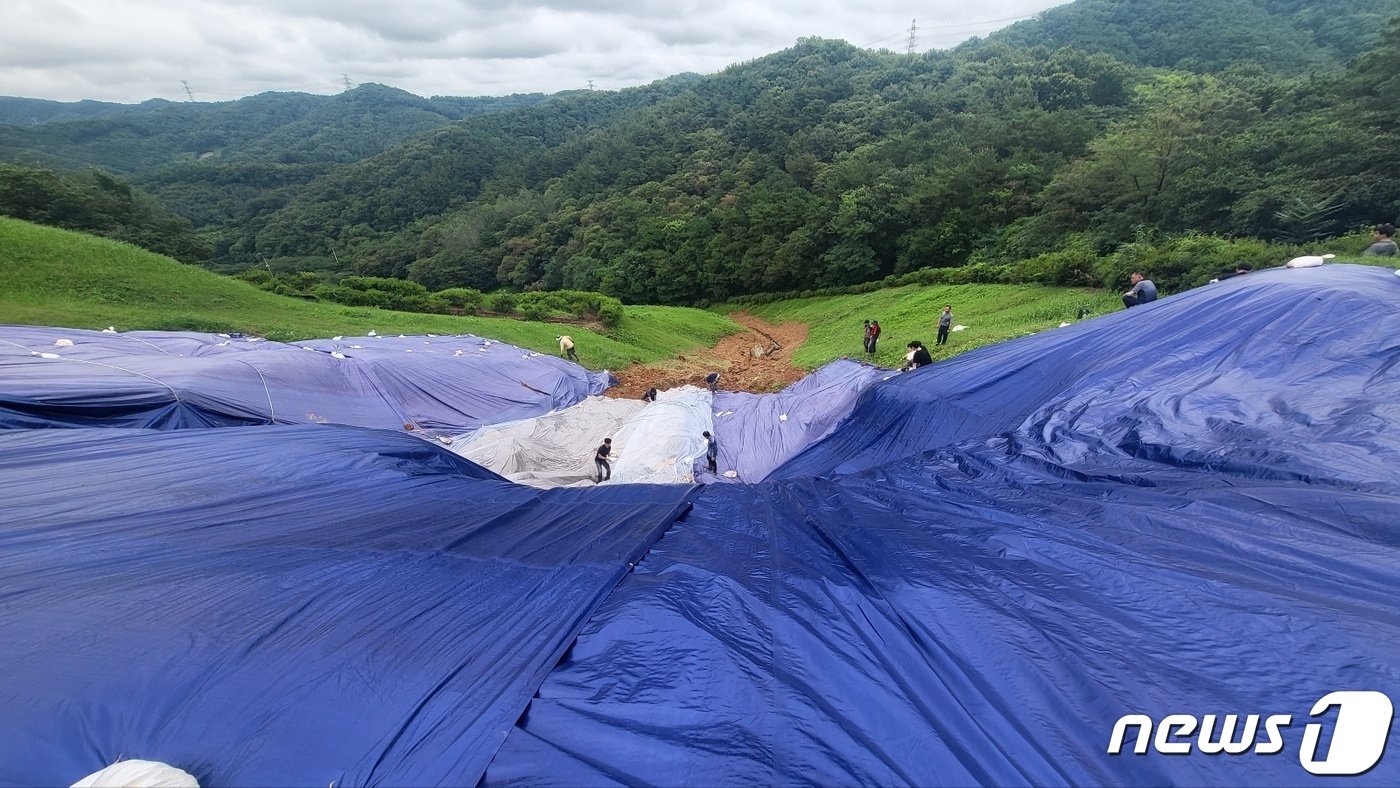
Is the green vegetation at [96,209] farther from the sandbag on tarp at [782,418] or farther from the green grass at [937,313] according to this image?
the green grass at [937,313]

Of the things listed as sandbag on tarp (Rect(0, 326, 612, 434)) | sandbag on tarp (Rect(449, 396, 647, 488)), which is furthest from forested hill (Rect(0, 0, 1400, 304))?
sandbag on tarp (Rect(0, 326, 612, 434))

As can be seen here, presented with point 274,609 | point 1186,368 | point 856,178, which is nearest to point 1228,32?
point 856,178

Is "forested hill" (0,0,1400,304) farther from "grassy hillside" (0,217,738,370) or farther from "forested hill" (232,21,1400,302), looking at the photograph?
"grassy hillside" (0,217,738,370)

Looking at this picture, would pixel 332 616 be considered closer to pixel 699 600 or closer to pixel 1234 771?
pixel 699 600

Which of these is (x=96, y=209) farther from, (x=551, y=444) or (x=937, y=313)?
(x=937, y=313)

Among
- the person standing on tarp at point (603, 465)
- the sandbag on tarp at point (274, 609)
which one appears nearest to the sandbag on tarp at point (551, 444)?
the person standing on tarp at point (603, 465)

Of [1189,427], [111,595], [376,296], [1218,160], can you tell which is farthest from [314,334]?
[1218,160]
